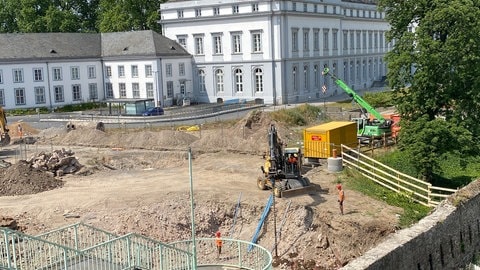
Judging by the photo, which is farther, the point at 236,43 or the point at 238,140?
the point at 236,43

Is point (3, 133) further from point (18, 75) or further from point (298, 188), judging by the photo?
point (298, 188)

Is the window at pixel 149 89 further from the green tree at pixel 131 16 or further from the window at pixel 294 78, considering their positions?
the green tree at pixel 131 16

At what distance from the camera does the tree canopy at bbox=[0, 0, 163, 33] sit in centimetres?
8100

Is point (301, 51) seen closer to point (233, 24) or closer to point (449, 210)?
point (233, 24)

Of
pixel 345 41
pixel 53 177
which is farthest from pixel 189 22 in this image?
pixel 53 177

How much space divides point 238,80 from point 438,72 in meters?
36.3

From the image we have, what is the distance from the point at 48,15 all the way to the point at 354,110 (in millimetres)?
48307

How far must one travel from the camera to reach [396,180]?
30891 mm

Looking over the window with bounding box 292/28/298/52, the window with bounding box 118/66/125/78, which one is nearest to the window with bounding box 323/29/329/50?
the window with bounding box 292/28/298/52

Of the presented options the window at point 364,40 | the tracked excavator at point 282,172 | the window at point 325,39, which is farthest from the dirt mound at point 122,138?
the window at point 364,40

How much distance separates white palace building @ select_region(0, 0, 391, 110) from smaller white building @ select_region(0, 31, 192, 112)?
4.2 inches

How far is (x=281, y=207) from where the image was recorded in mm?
26500

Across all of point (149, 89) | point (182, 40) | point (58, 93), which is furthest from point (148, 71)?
point (58, 93)

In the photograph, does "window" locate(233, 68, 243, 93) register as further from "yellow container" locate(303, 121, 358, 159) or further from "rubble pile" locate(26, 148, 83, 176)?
"rubble pile" locate(26, 148, 83, 176)
